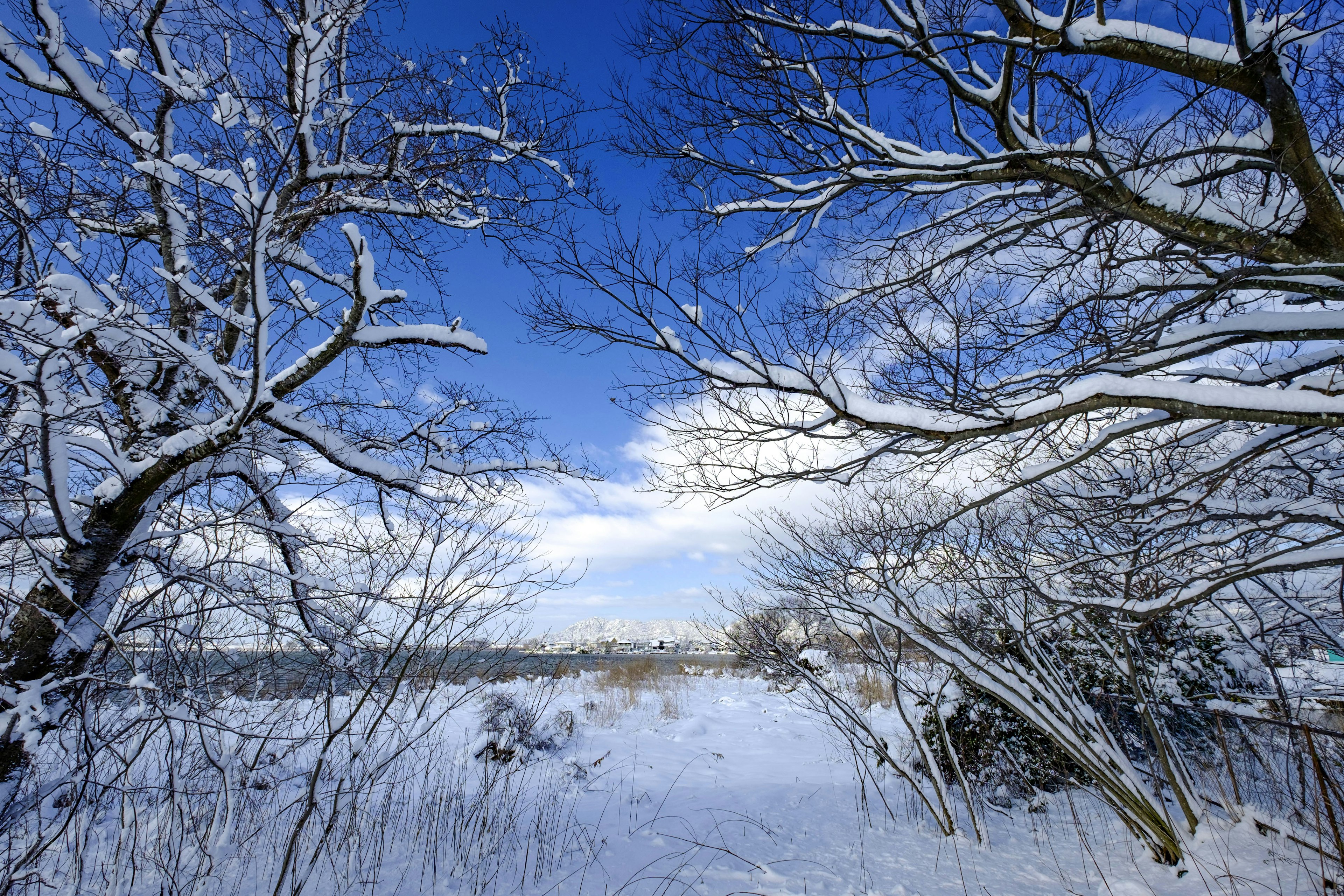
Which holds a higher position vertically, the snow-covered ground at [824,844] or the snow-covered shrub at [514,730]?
the snow-covered shrub at [514,730]

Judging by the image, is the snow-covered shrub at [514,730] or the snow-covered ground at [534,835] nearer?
the snow-covered ground at [534,835]

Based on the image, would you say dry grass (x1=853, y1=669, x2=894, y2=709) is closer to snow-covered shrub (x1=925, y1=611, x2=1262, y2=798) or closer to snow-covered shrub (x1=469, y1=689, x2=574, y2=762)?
snow-covered shrub (x1=925, y1=611, x2=1262, y2=798)

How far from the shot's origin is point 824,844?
14.3 ft

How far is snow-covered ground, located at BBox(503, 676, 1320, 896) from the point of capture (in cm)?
345

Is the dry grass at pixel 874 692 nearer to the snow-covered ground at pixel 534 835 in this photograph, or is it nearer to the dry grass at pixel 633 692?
the dry grass at pixel 633 692

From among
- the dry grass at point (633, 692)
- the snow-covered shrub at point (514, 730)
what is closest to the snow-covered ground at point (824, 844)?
the snow-covered shrub at point (514, 730)

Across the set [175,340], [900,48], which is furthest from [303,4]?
[900,48]

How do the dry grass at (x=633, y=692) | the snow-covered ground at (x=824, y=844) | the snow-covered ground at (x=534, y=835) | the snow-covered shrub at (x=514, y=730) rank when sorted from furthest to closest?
1. the dry grass at (x=633, y=692)
2. the snow-covered shrub at (x=514, y=730)
3. the snow-covered ground at (x=824, y=844)
4. the snow-covered ground at (x=534, y=835)

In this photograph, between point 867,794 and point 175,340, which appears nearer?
point 175,340

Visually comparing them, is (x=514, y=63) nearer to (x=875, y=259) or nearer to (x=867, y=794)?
(x=875, y=259)

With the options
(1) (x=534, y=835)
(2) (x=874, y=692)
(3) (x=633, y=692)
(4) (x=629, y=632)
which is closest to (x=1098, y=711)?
(2) (x=874, y=692)

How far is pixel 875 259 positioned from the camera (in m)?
3.95

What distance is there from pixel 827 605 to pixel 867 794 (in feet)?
8.72

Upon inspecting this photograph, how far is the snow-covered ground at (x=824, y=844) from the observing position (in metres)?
3.45
